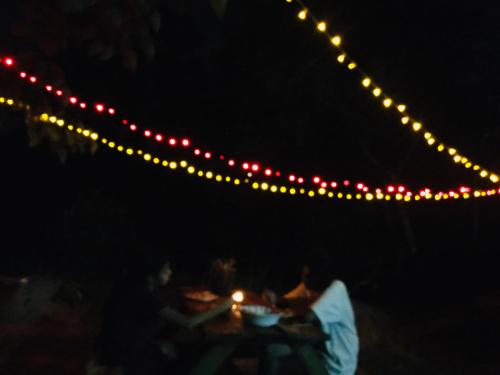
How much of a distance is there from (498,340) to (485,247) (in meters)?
2.41

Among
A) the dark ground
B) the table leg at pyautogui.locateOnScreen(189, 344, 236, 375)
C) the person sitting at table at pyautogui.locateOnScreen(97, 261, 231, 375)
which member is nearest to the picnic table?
the table leg at pyautogui.locateOnScreen(189, 344, 236, 375)

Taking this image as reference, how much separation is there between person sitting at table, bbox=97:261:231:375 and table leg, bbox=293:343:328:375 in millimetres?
921

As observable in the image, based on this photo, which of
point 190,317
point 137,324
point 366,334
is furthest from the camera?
point 366,334

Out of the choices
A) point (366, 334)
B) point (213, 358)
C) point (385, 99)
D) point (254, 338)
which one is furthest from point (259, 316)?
point (366, 334)

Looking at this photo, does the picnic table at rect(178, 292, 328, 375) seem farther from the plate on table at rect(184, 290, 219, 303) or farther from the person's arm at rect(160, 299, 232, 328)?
the plate on table at rect(184, 290, 219, 303)

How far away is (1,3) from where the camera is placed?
3508 mm

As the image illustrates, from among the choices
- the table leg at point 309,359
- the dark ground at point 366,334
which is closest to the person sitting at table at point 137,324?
the table leg at point 309,359

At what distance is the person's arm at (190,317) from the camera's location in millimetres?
4497

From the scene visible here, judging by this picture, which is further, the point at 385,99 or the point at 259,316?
the point at 385,99

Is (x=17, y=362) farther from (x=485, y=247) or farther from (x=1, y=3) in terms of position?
(x=485, y=247)

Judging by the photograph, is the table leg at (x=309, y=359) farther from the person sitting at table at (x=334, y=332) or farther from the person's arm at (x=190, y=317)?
the person's arm at (x=190, y=317)

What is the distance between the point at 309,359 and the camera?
15.8 ft

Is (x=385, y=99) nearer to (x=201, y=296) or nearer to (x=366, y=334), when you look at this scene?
(x=201, y=296)

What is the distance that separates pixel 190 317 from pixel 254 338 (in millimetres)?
556
